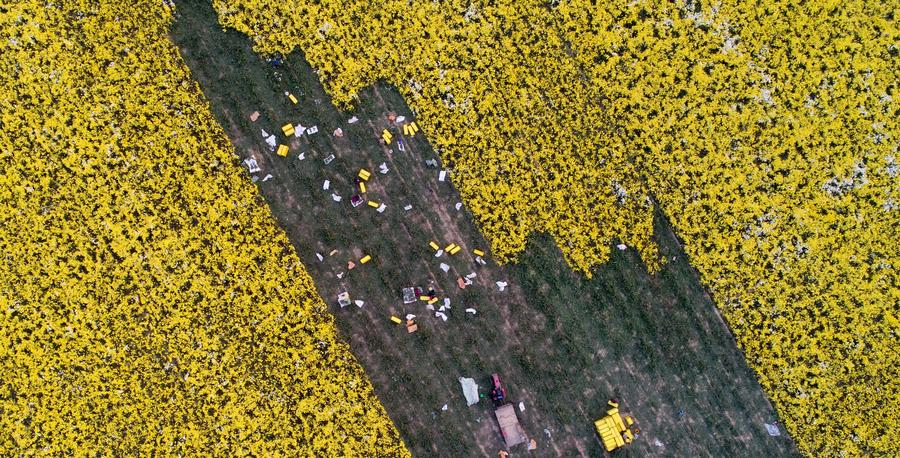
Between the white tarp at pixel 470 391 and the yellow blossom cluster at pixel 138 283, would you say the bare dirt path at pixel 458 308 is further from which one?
the yellow blossom cluster at pixel 138 283

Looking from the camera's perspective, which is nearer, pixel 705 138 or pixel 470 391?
pixel 470 391

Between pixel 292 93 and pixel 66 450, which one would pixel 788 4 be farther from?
pixel 66 450

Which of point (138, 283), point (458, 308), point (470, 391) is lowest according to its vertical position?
point (470, 391)

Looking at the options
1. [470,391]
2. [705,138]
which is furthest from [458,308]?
[705,138]

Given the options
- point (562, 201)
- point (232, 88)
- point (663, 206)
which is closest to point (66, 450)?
point (232, 88)

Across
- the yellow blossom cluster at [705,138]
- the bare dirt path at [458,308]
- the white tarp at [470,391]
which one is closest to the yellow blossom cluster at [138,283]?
the bare dirt path at [458,308]

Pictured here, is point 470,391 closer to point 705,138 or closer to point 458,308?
point 458,308

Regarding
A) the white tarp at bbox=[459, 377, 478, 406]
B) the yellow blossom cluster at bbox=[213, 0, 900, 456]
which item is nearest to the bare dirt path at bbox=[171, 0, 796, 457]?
the white tarp at bbox=[459, 377, 478, 406]
